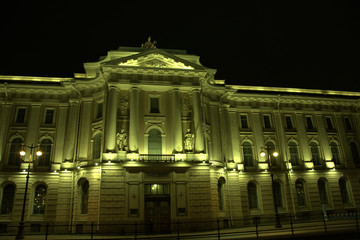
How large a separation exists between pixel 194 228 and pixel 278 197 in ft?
45.3

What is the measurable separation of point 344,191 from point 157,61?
91.2 feet

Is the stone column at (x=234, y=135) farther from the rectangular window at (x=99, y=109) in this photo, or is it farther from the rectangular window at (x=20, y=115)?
the rectangular window at (x=20, y=115)

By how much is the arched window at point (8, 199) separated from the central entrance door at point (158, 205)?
13.9 meters

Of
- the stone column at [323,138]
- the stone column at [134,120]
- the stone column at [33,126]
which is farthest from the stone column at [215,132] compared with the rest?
the stone column at [33,126]

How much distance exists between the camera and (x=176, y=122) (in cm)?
2822

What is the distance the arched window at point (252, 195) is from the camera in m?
33.2

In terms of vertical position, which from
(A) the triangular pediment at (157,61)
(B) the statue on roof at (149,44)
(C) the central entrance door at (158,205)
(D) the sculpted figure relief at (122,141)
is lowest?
(C) the central entrance door at (158,205)

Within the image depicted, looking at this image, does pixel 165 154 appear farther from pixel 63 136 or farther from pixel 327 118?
pixel 327 118

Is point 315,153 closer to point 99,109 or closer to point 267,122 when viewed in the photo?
point 267,122

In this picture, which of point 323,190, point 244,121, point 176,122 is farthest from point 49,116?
point 323,190

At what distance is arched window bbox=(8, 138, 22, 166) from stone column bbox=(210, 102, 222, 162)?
2001 centimetres

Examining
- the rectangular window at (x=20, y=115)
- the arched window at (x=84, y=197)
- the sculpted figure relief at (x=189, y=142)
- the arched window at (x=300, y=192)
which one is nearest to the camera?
the arched window at (x=84, y=197)

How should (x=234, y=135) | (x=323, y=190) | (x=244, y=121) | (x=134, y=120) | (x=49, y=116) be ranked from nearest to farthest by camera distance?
(x=134, y=120), (x=49, y=116), (x=234, y=135), (x=323, y=190), (x=244, y=121)

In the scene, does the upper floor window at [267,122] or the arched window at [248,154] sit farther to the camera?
the upper floor window at [267,122]
